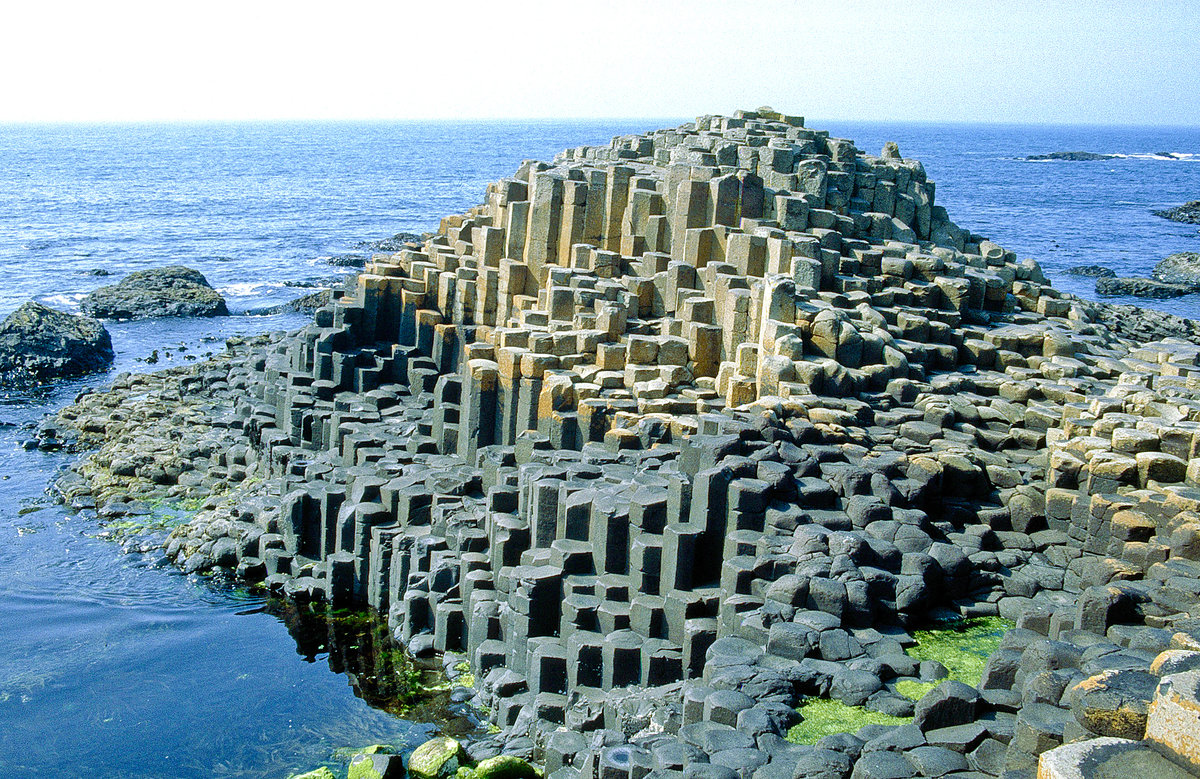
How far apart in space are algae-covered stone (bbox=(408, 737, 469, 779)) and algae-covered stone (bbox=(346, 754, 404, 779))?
14 cm

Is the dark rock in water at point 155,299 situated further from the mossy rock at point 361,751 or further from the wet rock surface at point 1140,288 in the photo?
the wet rock surface at point 1140,288

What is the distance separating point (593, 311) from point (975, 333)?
19.1 ft

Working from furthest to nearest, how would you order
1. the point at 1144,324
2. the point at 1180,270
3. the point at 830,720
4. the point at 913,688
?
the point at 1180,270 < the point at 1144,324 < the point at 913,688 < the point at 830,720

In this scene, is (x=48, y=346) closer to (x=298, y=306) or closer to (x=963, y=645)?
(x=298, y=306)

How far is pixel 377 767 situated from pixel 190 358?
21.7m

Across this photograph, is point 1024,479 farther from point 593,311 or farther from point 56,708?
point 56,708

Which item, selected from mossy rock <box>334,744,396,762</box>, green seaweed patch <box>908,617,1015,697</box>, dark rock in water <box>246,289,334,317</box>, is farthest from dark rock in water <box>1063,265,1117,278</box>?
mossy rock <box>334,744,396,762</box>

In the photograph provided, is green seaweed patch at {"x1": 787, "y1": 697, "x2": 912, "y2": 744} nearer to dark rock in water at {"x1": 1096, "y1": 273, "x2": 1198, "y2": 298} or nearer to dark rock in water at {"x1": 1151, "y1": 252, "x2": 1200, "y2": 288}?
dark rock in water at {"x1": 1096, "y1": 273, "x2": 1198, "y2": 298}

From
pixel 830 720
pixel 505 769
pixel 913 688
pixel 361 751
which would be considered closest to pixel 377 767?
pixel 361 751

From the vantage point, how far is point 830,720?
29.5 ft

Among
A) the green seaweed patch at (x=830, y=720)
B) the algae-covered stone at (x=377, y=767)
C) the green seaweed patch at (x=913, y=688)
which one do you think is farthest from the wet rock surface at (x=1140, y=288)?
the algae-covered stone at (x=377, y=767)

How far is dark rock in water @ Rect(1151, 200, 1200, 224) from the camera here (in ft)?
238

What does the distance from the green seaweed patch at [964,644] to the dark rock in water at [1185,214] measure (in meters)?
72.1

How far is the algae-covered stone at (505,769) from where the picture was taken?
10438mm
